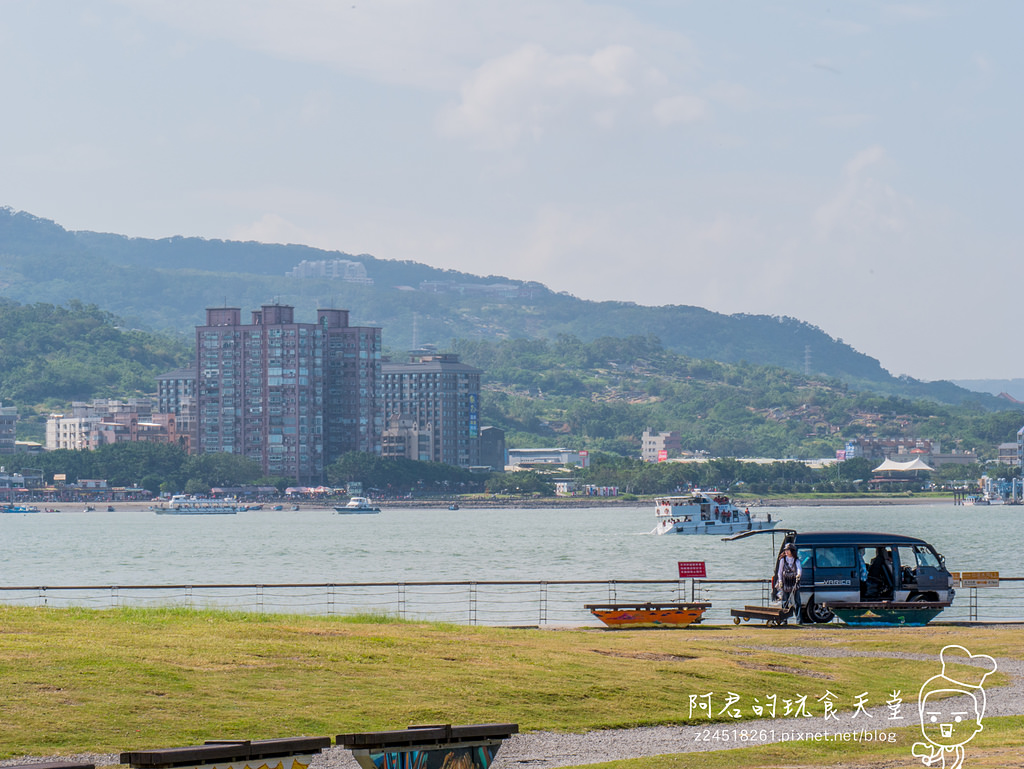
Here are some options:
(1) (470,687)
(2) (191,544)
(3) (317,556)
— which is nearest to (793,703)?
(1) (470,687)

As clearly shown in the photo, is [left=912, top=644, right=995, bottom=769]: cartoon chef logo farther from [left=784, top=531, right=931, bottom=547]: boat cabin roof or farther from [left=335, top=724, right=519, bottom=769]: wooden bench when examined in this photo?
[left=784, top=531, right=931, bottom=547]: boat cabin roof

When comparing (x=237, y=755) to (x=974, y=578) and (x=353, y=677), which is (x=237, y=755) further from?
(x=974, y=578)

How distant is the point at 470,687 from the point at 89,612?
1467 centimetres

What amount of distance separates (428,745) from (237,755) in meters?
1.93

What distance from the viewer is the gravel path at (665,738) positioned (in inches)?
722

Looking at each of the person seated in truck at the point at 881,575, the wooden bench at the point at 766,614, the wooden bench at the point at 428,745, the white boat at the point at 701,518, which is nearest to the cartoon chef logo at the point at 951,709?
the wooden bench at the point at 428,745

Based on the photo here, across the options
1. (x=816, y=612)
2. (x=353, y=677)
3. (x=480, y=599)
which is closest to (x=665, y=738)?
(x=353, y=677)

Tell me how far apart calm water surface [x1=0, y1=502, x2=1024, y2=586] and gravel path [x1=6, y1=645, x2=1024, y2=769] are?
3443cm

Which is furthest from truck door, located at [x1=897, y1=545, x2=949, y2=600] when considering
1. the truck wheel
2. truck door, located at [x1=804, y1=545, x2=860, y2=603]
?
the truck wheel

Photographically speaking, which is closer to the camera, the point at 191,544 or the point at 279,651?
the point at 279,651

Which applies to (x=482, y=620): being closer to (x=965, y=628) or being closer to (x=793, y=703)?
(x=965, y=628)

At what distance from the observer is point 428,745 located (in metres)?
14.0

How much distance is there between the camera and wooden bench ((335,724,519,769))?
44.7 feet

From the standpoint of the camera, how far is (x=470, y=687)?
22938 millimetres
